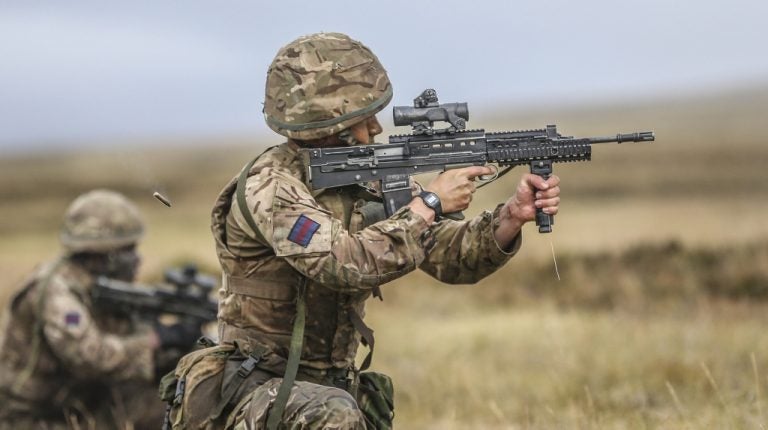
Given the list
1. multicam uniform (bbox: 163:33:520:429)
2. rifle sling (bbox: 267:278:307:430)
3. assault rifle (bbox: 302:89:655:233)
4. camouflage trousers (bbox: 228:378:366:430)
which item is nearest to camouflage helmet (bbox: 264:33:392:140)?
multicam uniform (bbox: 163:33:520:429)

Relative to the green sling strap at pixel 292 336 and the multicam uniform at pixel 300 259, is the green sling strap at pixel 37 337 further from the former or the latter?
the green sling strap at pixel 292 336

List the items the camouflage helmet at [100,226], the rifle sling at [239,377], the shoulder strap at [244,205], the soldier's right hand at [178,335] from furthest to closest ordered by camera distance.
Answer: the camouflage helmet at [100,226] < the soldier's right hand at [178,335] < the rifle sling at [239,377] < the shoulder strap at [244,205]

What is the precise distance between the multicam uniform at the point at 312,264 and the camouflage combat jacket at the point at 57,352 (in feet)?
9.50

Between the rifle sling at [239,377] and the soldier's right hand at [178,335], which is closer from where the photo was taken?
the rifle sling at [239,377]

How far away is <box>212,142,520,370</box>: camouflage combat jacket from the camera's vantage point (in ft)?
15.3

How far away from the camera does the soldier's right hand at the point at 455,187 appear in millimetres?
4961

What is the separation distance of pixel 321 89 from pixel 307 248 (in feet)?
2.72

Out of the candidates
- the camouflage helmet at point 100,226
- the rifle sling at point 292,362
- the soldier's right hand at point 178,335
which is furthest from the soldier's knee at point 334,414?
the camouflage helmet at point 100,226

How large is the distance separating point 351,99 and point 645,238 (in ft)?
34.1

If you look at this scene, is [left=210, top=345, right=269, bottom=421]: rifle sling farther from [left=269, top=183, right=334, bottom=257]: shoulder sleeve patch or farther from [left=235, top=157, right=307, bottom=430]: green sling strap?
[left=269, top=183, right=334, bottom=257]: shoulder sleeve patch

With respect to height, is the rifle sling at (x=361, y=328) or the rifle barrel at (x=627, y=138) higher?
the rifle barrel at (x=627, y=138)

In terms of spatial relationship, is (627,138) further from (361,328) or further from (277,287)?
(277,287)

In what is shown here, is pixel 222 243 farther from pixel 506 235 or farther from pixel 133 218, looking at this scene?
pixel 133 218

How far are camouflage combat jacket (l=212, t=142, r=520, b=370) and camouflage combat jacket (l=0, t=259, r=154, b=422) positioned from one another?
290 cm
